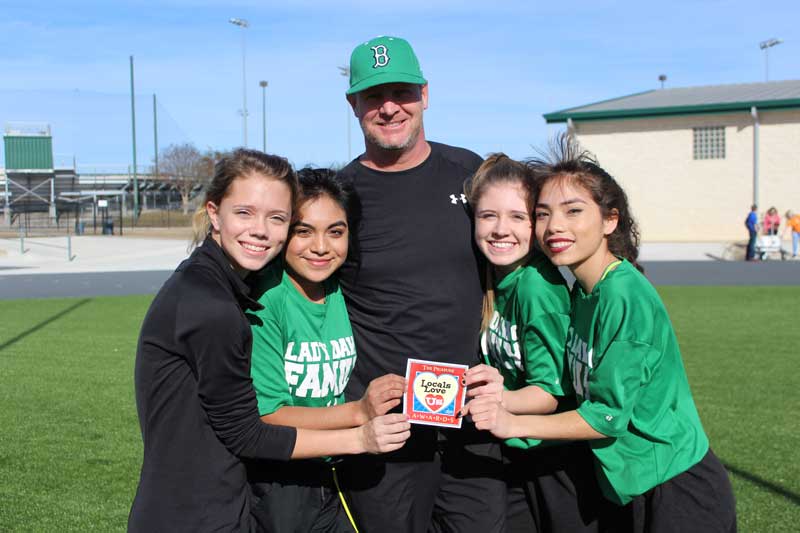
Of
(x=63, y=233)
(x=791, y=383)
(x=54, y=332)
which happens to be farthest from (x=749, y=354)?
(x=63, y=233)

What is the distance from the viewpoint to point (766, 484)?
546 cm

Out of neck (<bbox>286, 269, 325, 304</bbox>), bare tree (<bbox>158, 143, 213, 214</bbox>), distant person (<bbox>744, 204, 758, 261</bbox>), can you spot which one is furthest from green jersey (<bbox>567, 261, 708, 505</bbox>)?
bare tree (<bbox>158, 143, 213, 214</bbox>)

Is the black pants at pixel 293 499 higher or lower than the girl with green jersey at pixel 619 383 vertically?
lower

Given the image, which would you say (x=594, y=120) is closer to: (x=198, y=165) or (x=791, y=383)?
(x=791, y=383)

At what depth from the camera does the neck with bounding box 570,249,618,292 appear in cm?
301

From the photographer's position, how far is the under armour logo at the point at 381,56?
Answer: 3514 millimetres

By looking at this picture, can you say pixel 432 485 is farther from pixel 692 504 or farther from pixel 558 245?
pixel 558 245

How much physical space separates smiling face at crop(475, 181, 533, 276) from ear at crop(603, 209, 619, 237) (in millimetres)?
349

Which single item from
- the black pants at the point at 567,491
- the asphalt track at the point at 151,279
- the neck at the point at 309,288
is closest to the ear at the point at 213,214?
the neck at the point at 309,288

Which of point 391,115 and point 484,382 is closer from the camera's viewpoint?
point 484,382

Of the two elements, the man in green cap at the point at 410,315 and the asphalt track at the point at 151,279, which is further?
the asphalt track at the point at 151,279

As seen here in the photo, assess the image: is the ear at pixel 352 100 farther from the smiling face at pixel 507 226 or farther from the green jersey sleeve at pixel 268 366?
the green jersey sleeve at pixel 268 366

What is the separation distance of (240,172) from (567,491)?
1817mm

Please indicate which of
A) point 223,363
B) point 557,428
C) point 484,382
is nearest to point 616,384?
point 557,428
